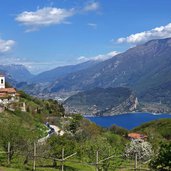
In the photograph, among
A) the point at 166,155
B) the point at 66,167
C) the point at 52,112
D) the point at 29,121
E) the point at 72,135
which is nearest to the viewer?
the point at 166,155

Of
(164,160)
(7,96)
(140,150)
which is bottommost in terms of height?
(140,150)

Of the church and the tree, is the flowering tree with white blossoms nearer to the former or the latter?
the church

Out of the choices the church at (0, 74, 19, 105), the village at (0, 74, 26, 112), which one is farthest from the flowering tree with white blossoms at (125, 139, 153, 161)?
the church at (0, 74, 19, 105)

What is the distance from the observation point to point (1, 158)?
30.3 metres

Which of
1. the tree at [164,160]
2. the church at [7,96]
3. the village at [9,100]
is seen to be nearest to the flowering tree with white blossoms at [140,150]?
the village at [9,100]

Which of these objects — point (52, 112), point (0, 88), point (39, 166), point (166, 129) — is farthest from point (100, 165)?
point (166, 129)

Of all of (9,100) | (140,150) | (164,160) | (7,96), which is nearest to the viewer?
(164,160)

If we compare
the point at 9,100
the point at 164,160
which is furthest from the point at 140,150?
the point at 164,160

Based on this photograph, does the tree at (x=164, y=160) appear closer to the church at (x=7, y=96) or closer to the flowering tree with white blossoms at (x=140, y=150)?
the flowering tree with white blossoms at (x=140, y=150)

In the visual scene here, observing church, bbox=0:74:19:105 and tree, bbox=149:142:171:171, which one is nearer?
tree, bbox=149:142:171:171

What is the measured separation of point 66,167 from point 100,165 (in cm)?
611

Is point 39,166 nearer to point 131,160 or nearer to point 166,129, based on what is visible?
point 131,160

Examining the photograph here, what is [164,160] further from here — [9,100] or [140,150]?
[9,100]

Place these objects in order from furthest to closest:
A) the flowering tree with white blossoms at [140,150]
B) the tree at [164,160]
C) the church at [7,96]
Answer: the church at [7,96] → the flowering tree with white blossoms at [140,150] → the tree at [164,160]
